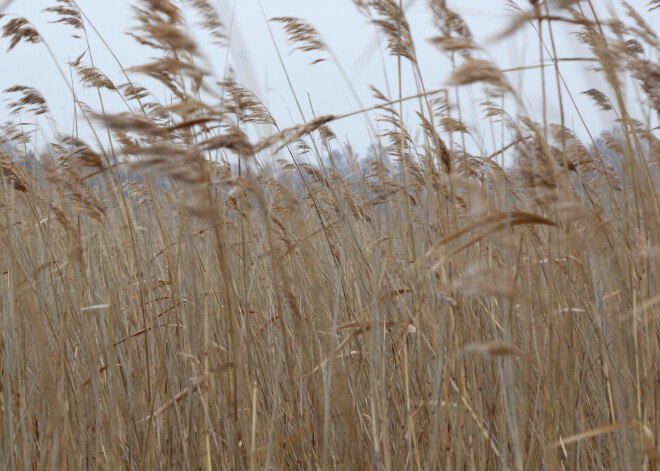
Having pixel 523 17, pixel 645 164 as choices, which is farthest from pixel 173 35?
pixel 645 164

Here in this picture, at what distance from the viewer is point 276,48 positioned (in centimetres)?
170

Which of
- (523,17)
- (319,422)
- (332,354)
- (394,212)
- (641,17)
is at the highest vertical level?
(641,17)

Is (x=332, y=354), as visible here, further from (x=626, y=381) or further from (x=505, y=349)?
(x=626, y=381)

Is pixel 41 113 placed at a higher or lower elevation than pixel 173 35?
higher

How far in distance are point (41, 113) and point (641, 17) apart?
6.67ft

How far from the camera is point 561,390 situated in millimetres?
1197

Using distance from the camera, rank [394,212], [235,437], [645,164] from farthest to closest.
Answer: [394,212]
[645,164]
[235,437]

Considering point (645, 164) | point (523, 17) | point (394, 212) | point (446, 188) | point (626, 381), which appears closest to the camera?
point (523, 17)

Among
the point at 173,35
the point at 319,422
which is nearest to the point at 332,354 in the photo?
the point at 319,422

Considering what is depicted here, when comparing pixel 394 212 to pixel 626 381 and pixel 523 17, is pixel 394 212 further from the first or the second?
pixel 523 17

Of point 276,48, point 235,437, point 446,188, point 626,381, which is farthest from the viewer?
point 276,48

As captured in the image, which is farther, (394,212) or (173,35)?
(394,212)

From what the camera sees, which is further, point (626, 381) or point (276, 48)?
point (276, 48)

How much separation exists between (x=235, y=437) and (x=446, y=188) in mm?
767
